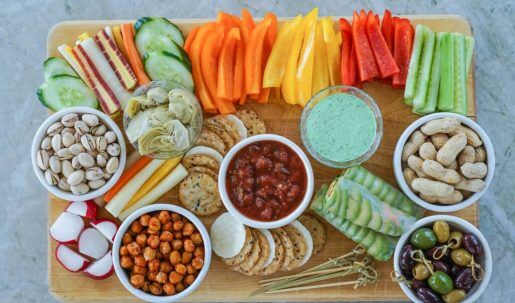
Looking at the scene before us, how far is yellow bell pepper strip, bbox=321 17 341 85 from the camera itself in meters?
2.40

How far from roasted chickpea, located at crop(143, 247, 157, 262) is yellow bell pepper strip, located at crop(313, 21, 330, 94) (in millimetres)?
875

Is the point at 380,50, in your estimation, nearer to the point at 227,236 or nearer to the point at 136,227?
the point at 227,236

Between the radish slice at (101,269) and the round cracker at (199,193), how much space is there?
369 mm

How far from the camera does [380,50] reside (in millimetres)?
2391

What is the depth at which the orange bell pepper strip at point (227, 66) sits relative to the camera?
2.40 m

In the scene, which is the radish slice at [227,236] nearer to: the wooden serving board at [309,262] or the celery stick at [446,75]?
the wooden serving board at [309,262]

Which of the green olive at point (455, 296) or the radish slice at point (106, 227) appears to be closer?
the green olive at point (455, 296)

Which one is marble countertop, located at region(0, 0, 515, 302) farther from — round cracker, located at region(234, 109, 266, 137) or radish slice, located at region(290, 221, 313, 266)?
radish slice, located at region(290, 221, 313, 266)

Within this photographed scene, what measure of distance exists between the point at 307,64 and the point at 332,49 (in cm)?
14

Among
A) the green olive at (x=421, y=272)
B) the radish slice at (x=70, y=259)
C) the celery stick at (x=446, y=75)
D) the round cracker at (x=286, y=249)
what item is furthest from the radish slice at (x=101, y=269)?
the celery stick at (x=446, y=75)

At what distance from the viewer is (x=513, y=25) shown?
2850mm

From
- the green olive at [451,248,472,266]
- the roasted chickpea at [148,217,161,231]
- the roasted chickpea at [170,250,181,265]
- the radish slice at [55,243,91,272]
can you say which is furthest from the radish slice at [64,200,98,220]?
the green olive at [451,248,472,266]

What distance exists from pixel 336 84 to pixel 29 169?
153cm

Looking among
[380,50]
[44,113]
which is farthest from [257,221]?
[44,113]
